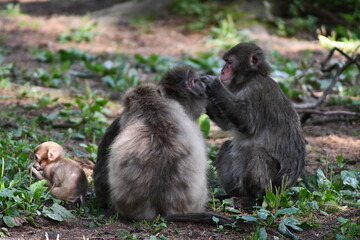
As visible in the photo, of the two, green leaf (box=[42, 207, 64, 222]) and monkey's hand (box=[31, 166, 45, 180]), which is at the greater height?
monkey's hand (box=[31, 166, 45, 180])

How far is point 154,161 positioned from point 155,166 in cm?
4

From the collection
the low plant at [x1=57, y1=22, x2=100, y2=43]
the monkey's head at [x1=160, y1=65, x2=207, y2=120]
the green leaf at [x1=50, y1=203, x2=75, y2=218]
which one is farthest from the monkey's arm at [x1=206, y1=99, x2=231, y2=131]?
the low plant at [x1=57, y1=22, x2=100, y2=43]

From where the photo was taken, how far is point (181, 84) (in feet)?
18.8

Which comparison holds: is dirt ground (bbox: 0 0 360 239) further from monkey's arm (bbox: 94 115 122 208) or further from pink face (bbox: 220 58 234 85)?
pink face (bbox: 220 58 234 85)

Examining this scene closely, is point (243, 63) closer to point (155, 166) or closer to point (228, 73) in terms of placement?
point (228, 73)

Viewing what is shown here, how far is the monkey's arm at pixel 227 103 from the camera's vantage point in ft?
19.7

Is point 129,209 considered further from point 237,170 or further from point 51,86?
point 51,86

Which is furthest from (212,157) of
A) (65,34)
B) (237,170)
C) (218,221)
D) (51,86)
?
(65,34)

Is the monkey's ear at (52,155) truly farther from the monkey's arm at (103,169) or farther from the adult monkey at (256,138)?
the adult monkey at (256,138)

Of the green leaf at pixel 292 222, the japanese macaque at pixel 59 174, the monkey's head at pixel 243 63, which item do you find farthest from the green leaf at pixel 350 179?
the japanese macaque at pixel 59 174

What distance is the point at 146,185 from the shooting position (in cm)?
492

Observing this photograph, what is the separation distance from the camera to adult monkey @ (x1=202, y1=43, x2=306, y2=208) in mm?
5848

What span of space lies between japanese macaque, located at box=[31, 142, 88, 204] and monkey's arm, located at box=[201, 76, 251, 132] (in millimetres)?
1580

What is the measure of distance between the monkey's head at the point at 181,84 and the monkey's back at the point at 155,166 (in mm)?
567
